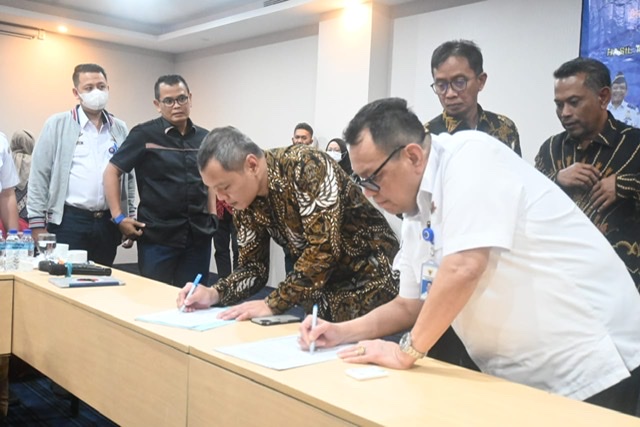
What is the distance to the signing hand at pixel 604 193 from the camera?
1.97 m

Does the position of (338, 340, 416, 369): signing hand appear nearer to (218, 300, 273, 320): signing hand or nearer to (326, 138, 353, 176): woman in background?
(218, 300, 273, 320): signing hand

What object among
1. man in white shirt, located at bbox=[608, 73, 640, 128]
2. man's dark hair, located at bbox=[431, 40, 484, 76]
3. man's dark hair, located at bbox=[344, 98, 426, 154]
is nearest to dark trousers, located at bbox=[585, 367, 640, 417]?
man's dark hair, located at bbox=[344, 98, 426, 154]

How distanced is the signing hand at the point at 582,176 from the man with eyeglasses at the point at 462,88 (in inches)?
9.4

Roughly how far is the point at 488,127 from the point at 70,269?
1.73 m

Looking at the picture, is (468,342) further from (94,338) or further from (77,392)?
(77,392)

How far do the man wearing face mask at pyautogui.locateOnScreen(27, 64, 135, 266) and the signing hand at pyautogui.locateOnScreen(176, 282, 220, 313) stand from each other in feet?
4.69

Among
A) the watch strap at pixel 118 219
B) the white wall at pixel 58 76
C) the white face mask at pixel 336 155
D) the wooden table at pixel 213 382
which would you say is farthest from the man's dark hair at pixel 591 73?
the white wall at pixel 58 76

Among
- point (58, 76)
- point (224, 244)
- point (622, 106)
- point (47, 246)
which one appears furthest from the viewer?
point (58, 76)

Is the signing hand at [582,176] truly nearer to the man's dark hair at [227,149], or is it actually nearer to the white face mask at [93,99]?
the man's dark hair at [227,149]

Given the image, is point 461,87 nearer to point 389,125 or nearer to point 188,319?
point 389,125

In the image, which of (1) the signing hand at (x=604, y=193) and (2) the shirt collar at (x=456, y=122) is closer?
(1) the signing hand at (x=604, y=193)

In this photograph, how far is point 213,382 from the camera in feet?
4.37

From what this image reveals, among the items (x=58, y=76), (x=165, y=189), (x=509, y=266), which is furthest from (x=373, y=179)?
(x=58, y=76)

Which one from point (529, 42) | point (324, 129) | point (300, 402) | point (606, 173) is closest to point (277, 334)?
point (300, 402)
